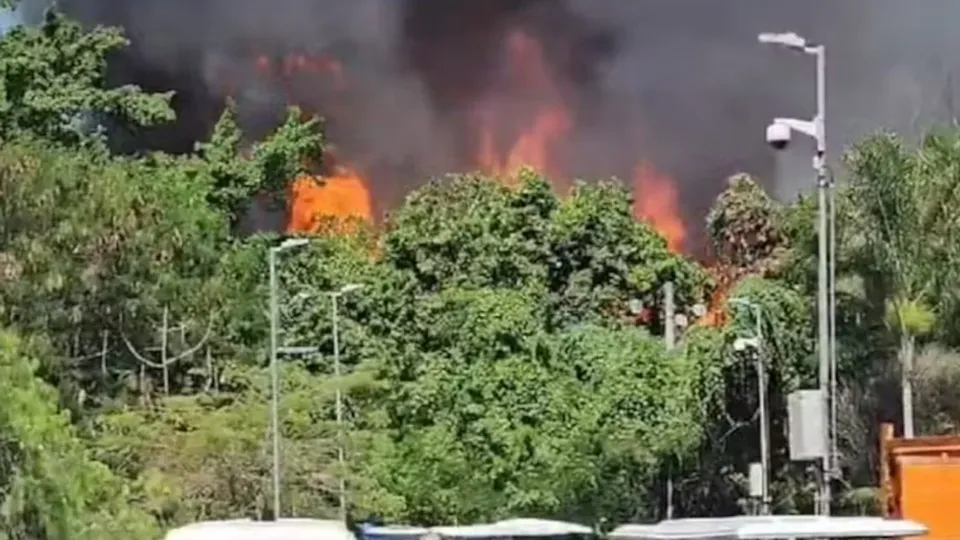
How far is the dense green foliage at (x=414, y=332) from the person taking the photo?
43.8m

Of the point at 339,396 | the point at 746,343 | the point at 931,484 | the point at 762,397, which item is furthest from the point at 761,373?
the point at 931,484

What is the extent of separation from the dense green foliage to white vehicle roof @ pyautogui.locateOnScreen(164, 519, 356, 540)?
1023 cm

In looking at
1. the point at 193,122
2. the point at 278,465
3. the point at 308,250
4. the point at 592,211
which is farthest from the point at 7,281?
the point at 193,122

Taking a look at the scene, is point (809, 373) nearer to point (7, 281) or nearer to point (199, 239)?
point (199, 239)

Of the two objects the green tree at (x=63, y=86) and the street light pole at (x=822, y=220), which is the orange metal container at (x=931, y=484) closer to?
the street light pole at (x=822, y=220)

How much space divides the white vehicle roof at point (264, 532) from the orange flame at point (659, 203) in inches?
2644

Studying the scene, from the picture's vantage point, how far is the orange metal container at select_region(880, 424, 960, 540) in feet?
84.8

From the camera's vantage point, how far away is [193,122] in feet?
277

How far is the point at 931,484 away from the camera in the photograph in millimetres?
26109

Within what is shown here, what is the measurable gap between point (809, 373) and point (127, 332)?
1627 centimetres

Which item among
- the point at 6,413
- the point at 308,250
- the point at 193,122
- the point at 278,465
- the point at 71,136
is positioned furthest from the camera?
the point at 193,122

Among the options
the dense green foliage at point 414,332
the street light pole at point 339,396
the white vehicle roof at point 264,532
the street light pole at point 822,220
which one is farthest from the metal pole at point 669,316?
the white vehicle roof at point 264,532

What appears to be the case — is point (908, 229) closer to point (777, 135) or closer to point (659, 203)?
point (777, 135)

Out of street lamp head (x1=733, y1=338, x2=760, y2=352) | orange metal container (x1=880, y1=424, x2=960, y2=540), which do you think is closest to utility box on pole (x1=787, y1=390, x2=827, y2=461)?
orange metal container (x1=880, y1=424, x2=960, y2=540)
